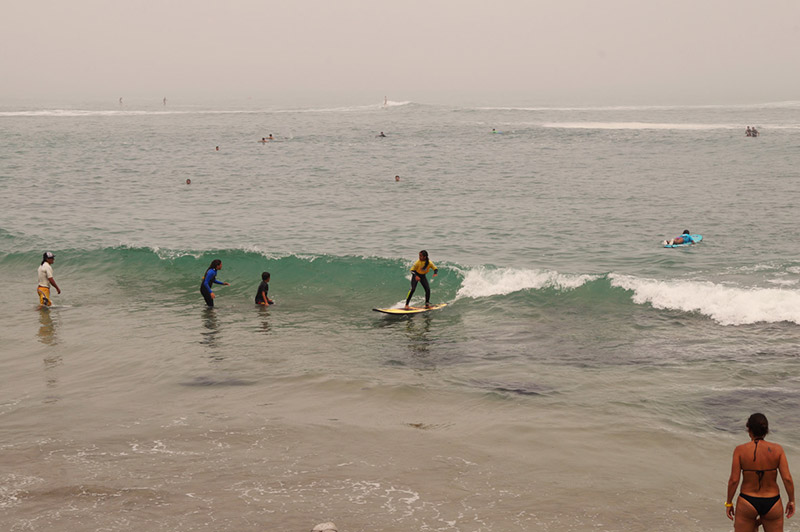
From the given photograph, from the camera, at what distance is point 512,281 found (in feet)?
68.6

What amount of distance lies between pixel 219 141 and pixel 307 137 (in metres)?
8.43

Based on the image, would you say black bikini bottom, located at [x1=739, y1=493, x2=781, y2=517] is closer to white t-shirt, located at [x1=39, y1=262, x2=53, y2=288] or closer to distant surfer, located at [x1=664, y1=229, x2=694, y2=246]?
white t-shirt, located at [x1=39, y1=262, x2=53, y2=288]

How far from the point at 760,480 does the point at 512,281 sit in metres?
14.2

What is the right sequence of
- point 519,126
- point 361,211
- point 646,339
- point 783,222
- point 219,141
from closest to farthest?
point 646,339, point 783,222, point 361,211, point 219,141, point 519,126

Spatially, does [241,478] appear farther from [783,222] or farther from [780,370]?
[783,222]

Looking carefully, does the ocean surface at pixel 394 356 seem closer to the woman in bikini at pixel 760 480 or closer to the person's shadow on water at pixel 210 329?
the person's shadow on water at pixel 210 329

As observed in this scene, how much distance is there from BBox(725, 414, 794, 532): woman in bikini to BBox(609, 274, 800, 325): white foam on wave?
11035mm

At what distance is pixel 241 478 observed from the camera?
908cm

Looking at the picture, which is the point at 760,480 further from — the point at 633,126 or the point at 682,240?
the point at 633,126

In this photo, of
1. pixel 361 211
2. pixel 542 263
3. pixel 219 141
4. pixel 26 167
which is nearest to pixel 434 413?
pixel 542 263

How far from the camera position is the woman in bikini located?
22.0ft

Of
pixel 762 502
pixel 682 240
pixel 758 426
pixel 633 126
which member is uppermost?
pixel 633 126

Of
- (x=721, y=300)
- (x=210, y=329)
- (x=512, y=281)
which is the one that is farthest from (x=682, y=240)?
(x=210, y=329)

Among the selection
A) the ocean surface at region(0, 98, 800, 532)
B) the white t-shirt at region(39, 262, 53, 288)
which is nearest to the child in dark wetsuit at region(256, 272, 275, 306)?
the ocean surface at region(0, 98, 800, 532)
